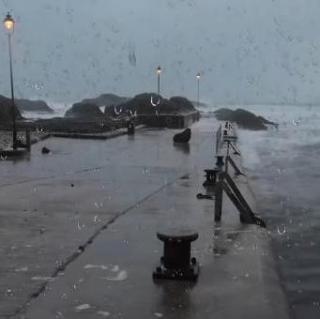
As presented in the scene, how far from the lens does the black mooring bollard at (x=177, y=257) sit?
685cm

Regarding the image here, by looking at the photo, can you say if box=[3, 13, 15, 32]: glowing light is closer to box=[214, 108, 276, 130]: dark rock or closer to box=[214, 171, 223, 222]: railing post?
box=[214, 171, 223, 222]: railing post

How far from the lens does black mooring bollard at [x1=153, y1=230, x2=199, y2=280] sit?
685 cm

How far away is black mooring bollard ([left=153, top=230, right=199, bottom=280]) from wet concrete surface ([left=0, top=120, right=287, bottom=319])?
6.3 inches

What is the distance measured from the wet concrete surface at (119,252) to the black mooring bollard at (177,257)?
0.16 m

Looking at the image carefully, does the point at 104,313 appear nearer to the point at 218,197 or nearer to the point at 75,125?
the point at 218,197

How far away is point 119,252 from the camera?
8086mm

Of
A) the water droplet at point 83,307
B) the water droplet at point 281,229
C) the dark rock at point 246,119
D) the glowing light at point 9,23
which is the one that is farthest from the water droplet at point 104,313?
the dark rock at point 246,119

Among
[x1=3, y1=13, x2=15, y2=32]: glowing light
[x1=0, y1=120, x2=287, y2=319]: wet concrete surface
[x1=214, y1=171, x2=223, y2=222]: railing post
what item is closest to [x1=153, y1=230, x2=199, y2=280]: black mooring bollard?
[x1=0, y1=120, x2=287, y2=319]: wet concrete surface

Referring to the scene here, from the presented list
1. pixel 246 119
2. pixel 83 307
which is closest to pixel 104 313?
pixel 83 307

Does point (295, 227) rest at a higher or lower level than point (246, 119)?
higher

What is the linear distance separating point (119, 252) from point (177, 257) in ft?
4.53

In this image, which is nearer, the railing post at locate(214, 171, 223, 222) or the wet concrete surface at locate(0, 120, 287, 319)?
the wet concrete surface at locate(0, 120, 287, 319)

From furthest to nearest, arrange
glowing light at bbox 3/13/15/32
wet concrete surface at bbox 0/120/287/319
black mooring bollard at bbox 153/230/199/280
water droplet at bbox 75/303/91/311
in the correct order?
glowing light at bbox 3/13/15/32 < black mooring bollard at bbox 153/230/199/280 < wet concrete surface at bbox 0/120/287/319 < water droplet at bbox 75/303/91/311

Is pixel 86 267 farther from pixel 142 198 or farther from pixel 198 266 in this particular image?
pixel 142 198
